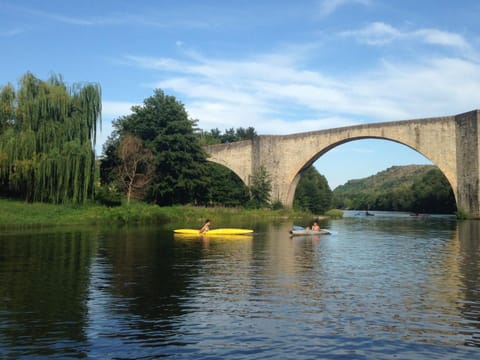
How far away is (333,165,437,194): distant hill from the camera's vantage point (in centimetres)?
14475

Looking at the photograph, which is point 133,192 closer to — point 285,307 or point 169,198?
point 169,198

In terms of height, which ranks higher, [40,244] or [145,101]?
[145,101]

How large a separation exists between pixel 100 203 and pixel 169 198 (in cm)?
853

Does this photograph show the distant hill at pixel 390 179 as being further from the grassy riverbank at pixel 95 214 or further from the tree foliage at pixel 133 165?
the grassy riverbank at pixel 95 214

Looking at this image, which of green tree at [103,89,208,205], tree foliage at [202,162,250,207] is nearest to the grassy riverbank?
green tree at [103,89,208,205]

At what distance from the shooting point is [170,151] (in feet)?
124

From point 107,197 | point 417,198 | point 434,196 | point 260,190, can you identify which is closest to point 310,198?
point 260,190

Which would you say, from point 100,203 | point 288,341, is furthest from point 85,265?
point 100,203

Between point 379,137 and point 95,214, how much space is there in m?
21.2

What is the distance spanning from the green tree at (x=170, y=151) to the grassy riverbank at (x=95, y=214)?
2.94 meters

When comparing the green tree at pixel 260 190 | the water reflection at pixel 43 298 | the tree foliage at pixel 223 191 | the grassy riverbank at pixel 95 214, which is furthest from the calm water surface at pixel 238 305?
the tree foliage at pixel 223 191

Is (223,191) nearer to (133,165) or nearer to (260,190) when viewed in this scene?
(260,190)

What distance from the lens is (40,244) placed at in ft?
55.0

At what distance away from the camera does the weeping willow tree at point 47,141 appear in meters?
26.5
